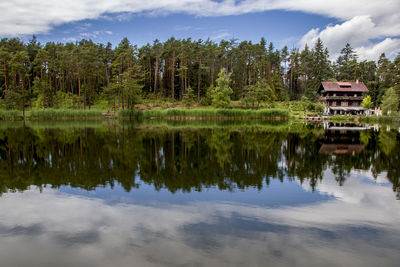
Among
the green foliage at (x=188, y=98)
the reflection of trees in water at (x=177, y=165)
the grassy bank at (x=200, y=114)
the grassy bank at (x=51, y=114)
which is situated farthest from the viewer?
the green foliage at (x=188, y=98)

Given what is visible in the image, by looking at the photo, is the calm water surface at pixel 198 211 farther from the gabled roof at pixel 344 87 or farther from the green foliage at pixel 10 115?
the gabled roof at pixel 344 87

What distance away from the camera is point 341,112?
78875mm

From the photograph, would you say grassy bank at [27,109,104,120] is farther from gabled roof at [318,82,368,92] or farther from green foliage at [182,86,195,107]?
gabled roof at [318,82,368,92]

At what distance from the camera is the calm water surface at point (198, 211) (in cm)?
576

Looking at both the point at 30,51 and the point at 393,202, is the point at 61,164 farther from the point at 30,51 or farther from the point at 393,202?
the point at 30,51

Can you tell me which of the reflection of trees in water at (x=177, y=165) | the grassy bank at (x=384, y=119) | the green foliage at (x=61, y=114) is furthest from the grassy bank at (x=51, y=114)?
the grassy bank at (x=384, y=119)

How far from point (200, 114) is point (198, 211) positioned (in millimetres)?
49385

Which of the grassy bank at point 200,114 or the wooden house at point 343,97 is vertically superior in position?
the wooden house at point 343,97

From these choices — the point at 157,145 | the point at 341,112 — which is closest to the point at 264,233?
the point at 157,145

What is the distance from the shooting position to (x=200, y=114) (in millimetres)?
57000

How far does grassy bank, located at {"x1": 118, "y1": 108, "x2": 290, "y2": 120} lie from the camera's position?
57.0m

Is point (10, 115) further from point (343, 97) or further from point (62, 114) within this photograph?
point (343, 97)

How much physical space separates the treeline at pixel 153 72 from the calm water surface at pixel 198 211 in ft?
168

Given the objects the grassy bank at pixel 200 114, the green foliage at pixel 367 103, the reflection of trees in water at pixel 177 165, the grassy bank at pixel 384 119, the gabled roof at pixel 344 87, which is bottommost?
the reflection of trees in water at pixel 177 165
